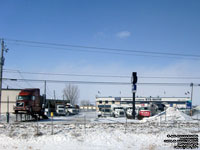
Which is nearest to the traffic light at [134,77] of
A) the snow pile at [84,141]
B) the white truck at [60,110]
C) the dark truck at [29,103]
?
the dark truck at [29,103]

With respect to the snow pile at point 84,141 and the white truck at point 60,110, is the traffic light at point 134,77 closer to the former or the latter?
the white truck at point 60,110

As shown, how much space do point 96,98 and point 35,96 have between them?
344 ft

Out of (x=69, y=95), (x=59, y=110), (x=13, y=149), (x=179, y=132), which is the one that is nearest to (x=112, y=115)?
(x=59, y=110)

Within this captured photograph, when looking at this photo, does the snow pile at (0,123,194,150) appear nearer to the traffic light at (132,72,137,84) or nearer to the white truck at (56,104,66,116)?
the traffic light at (132,72,137,84)

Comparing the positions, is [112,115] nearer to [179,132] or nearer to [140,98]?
[179,132]

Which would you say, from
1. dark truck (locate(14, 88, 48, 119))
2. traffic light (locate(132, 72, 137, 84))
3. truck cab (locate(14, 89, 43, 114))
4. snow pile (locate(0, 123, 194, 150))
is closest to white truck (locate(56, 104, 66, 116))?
dark truck (locate(14, 88, 48, 119))

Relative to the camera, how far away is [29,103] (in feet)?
106

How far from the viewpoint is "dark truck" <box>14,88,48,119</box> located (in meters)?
31.7

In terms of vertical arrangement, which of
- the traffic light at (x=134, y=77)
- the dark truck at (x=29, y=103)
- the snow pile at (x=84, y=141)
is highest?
the traffic light at (x=134, y=77)

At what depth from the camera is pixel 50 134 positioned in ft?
58.9

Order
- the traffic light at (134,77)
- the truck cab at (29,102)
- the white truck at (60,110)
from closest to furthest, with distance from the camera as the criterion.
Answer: the truck cab at (29,102) → the traffic light at (134,77) → the white truck at (60,110)

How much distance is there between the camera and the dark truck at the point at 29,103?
104 ft

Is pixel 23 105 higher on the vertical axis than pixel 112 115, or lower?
higher

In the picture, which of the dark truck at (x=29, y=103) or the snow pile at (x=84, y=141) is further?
the dark truck at (x=29, y=103)
